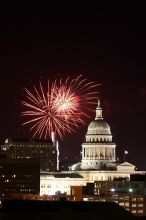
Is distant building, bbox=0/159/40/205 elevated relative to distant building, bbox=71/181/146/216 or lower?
elevated

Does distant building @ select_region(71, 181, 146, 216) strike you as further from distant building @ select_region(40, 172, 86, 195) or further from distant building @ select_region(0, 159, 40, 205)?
distant building @ select_region(40, 172, 86, 195)

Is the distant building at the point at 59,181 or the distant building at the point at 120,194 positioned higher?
the distant building at the point at 59,181

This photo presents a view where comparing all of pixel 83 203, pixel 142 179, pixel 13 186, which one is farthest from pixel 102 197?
pixel 83 203

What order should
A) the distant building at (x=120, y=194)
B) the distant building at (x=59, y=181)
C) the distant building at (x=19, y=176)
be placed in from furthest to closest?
1. the distant building at (x=59, y=181)
2. the distant building at (x=19, y=176)
3. the distant building at (x=120, y=194)

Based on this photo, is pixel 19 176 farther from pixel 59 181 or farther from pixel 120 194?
pixel 120 194

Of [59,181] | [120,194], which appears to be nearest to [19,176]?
[59,181]

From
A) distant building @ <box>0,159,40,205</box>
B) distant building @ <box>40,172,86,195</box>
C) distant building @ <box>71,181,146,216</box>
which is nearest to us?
distant building @ <box>71,181,146,216</box>

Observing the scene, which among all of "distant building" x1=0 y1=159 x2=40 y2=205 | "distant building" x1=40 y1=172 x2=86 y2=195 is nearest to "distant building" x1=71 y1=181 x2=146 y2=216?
"distant building" x1=0 y1=159 x2=40 y2=205

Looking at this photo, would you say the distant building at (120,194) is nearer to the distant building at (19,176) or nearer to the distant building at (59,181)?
the distant building at (19,176)

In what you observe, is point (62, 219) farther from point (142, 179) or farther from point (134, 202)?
point (142, 179)

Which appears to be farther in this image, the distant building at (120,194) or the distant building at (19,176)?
the distant building at (19,176)

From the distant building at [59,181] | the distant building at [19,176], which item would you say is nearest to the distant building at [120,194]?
the distant building at [19,176]
